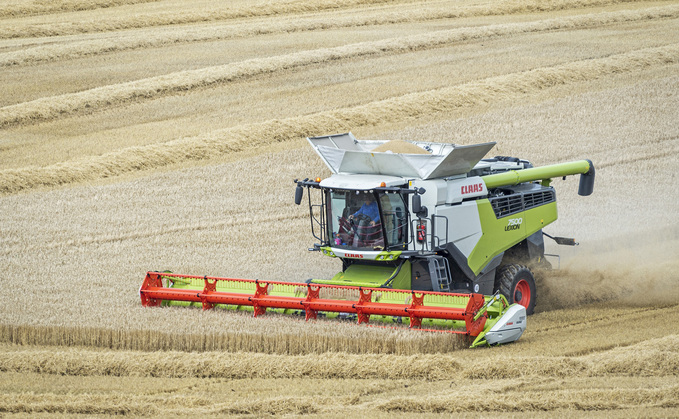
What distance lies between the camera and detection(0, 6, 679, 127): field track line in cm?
2217

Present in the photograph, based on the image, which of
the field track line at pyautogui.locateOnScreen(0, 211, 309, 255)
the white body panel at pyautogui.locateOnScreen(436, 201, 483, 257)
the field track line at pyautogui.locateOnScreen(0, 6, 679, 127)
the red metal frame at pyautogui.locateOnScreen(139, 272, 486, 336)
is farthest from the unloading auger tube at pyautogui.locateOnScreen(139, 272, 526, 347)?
the field track line at pyautogui.locateOnScreen(0, 6, 679, 127)

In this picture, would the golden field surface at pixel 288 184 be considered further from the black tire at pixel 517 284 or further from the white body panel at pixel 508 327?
the black tire at pixel 517 284

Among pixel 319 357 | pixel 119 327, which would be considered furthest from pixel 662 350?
pixel 119 327

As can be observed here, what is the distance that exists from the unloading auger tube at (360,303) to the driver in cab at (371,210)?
0.96 m

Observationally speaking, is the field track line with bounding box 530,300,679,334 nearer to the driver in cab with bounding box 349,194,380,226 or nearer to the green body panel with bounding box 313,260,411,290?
the green body panel with bounding box 313,260,411,290

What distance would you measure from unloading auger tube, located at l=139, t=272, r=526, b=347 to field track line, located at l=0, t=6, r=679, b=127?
11414 mm

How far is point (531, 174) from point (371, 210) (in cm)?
312

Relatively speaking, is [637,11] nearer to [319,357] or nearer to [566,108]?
[566,108]

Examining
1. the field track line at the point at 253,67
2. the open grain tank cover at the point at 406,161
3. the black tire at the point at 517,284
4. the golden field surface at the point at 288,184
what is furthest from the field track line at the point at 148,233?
the field track line at the point at 253,67

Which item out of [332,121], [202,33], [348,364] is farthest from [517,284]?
[202,33]

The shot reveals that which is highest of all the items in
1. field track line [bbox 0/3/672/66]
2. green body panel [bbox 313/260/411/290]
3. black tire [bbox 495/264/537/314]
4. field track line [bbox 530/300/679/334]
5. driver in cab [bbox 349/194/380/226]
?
field track line [bbox 0/3/672/66]

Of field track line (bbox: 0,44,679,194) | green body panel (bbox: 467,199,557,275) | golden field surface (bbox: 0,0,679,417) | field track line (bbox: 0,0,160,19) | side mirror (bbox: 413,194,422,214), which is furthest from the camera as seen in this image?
field track line (bbox: 0,0,160,19)

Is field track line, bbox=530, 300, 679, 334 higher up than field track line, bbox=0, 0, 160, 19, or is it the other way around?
field track line, bbox=0, 0, 160, 19

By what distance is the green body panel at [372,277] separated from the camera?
455 inches
